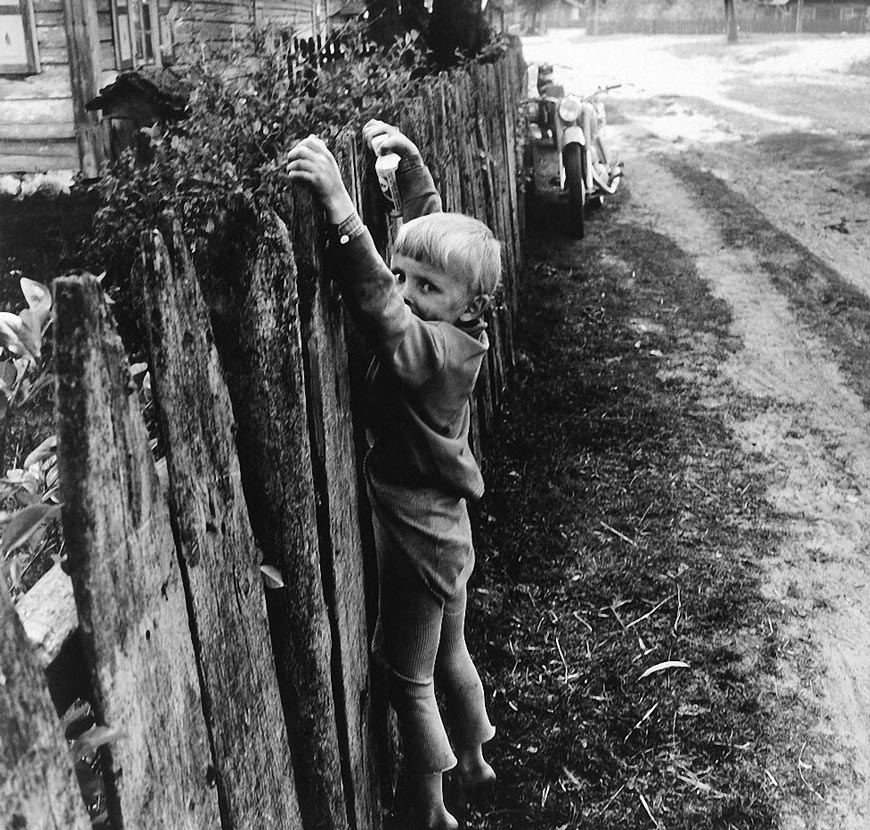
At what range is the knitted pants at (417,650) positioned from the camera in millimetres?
2254

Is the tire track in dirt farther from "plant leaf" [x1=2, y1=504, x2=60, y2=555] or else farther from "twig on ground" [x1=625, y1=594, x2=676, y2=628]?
"plant leaf" [x1=2, y1=504, x2=60, y2=555]

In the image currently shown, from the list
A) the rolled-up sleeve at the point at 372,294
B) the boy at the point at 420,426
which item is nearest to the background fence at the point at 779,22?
the boy at the point at 420,426

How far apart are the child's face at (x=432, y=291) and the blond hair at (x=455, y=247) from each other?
0.01 m

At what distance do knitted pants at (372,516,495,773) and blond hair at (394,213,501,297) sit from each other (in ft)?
1.98

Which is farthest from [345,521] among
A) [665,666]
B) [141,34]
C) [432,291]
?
[141,34]

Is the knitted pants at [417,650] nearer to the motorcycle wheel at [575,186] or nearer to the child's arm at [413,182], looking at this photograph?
the child's arm at [413,182]

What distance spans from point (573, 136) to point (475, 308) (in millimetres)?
7735

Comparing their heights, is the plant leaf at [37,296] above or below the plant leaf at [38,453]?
above

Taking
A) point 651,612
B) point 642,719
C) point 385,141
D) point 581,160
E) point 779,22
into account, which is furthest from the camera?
point 779,22

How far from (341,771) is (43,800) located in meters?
1.15

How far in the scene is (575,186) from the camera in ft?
29.4

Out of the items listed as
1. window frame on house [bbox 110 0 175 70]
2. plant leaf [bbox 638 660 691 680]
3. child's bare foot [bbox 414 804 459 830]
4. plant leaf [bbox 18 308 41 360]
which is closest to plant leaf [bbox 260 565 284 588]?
plant leaf [bbox 18 308 41 360]

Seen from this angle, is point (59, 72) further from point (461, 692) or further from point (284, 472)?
point (284, 472)

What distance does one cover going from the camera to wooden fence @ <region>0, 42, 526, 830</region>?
3.68 ft
